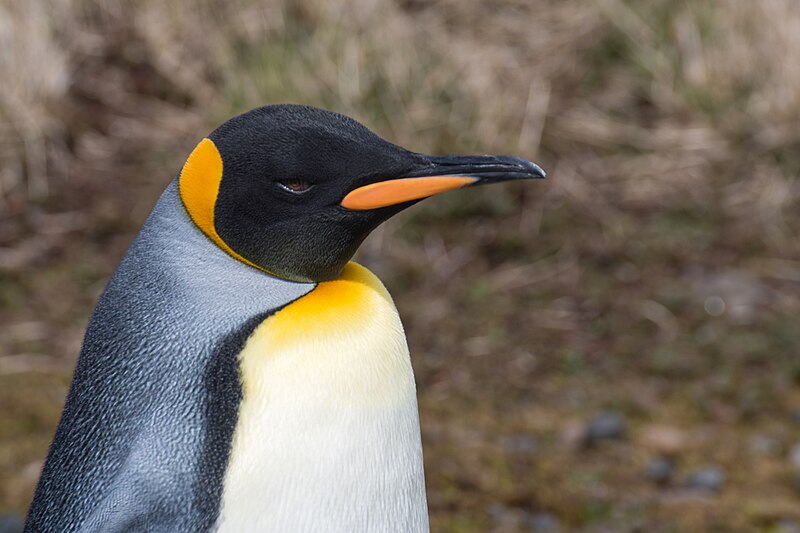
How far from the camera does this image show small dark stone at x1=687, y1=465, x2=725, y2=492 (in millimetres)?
3225

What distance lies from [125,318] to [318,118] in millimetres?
440

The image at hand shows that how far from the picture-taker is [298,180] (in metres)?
1.80

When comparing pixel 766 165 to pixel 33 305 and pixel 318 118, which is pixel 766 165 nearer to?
pixel 33 305

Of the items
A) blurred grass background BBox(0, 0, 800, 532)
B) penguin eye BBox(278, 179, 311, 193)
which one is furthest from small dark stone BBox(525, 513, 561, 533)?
A: penguin eye BBox(278, 179, 311, 193)

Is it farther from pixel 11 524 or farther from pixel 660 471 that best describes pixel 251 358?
pixel 660 471

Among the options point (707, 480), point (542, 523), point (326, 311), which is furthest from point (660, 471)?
point (326, 311)

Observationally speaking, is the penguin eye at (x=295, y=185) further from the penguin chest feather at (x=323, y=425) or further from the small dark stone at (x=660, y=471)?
the small dark stone at (x=660, y=471)

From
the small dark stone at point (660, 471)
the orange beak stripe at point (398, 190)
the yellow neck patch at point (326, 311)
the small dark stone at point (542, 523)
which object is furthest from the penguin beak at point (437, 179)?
the small dark stone at point (660, 471)

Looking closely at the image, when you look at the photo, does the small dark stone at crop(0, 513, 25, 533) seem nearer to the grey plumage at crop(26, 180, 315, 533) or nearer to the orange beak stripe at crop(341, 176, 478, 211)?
the grey plumage at crop(26, 180, 315, 533)

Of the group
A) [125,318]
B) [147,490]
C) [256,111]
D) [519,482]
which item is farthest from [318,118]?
[519,482]

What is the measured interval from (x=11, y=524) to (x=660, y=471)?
1792mm

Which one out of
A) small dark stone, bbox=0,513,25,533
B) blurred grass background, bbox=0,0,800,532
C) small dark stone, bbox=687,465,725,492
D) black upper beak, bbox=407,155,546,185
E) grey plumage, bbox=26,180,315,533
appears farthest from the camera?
blurred grass background, bbox=0,0,800,532

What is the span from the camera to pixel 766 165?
4.73 meters

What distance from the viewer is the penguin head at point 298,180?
1777 mm
